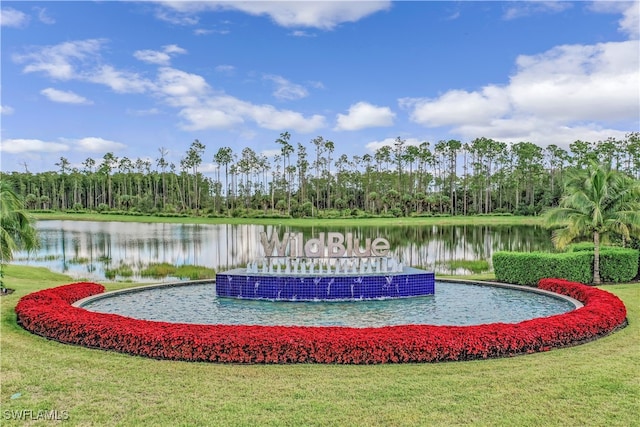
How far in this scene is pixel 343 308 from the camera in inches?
505

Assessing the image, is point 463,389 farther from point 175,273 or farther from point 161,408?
point 175,273

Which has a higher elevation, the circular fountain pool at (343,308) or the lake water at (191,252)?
the circular fountain pool at (343,308)

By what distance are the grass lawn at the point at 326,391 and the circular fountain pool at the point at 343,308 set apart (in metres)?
3.71

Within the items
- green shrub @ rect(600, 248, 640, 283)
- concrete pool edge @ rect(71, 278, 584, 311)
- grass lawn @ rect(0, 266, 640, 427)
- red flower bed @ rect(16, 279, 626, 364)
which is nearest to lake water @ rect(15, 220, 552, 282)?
concrete pool edge @ rect(71, 278, 584, 311)

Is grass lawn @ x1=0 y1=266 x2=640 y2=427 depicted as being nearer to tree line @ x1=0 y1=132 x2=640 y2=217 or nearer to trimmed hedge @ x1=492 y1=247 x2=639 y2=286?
trimmed hedge @ x1=492 y1=247 x2=639 y2=286

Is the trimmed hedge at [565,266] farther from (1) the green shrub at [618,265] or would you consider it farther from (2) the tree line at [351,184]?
(2) the tree line at [351,184]

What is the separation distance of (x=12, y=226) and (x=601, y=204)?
1889 centimetres

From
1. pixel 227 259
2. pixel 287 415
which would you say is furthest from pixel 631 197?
pixel 227 259

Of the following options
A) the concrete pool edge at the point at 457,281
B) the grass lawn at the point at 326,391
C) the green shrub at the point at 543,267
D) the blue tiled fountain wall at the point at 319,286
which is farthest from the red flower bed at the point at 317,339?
the green shrub at the point at 543,267

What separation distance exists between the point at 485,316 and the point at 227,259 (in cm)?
1912

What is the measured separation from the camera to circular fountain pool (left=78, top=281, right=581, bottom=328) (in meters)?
11.2

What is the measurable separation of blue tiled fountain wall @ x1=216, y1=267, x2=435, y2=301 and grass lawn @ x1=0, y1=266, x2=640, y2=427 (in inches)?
260

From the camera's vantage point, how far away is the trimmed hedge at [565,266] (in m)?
15.7

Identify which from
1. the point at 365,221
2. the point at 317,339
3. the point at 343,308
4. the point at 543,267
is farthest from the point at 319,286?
the point at 365,221
